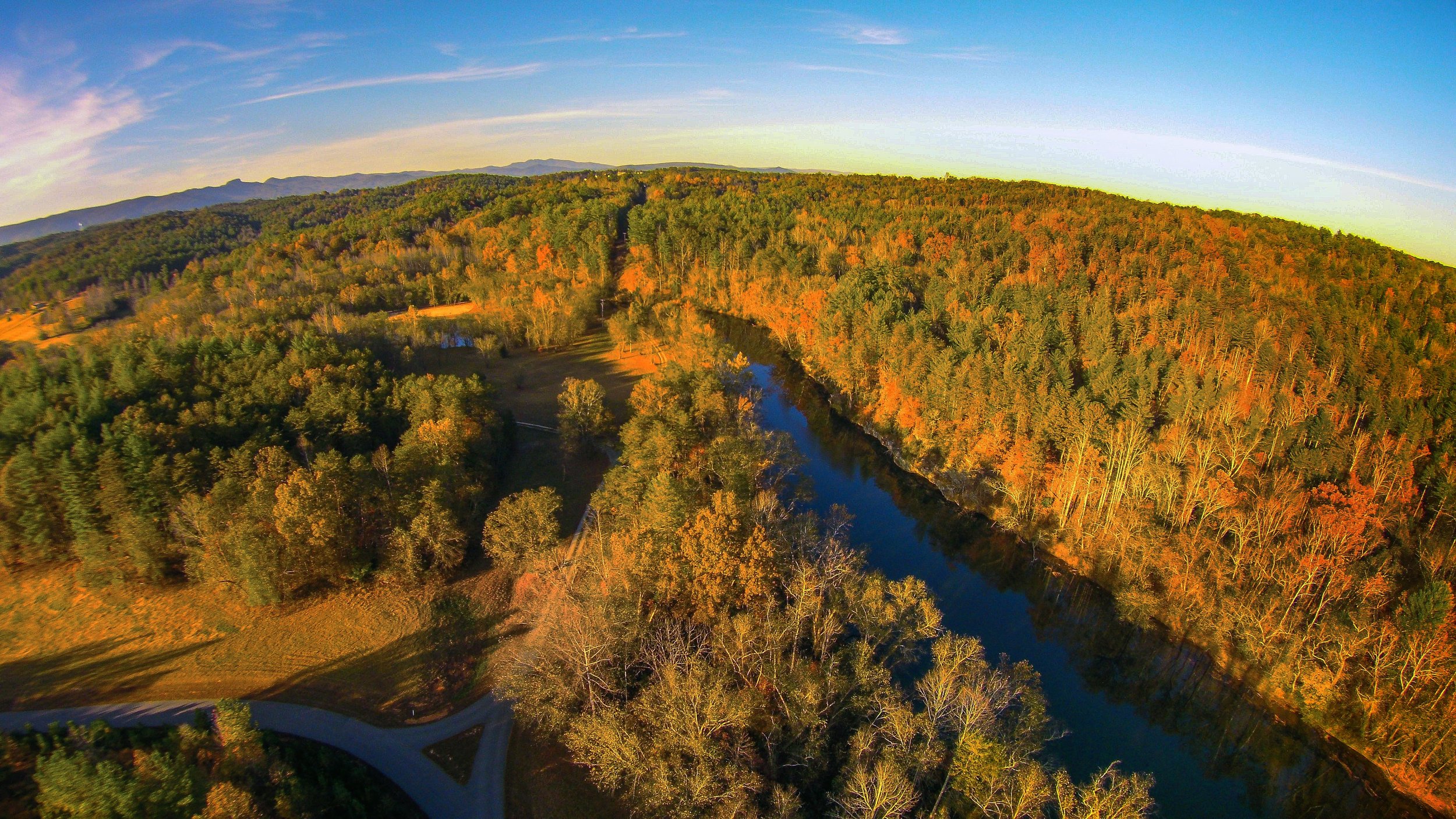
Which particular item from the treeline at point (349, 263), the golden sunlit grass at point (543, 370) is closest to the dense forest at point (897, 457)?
the treeline at point (349, 263)

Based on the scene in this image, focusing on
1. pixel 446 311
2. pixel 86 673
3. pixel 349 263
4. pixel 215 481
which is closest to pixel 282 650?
pixel 86 673

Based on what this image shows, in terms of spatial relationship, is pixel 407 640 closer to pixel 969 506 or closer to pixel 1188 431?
pixel 969 506

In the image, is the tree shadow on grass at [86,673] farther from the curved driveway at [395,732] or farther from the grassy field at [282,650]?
the curved driveway at [395,732]

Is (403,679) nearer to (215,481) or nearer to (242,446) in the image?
(215,481)

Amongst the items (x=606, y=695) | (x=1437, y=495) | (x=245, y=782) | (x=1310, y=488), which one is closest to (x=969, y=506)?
(x=1310, y=488)

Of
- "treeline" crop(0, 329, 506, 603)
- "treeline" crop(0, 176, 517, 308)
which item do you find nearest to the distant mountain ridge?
"treeline" crop(0, 176, 517, 308)
